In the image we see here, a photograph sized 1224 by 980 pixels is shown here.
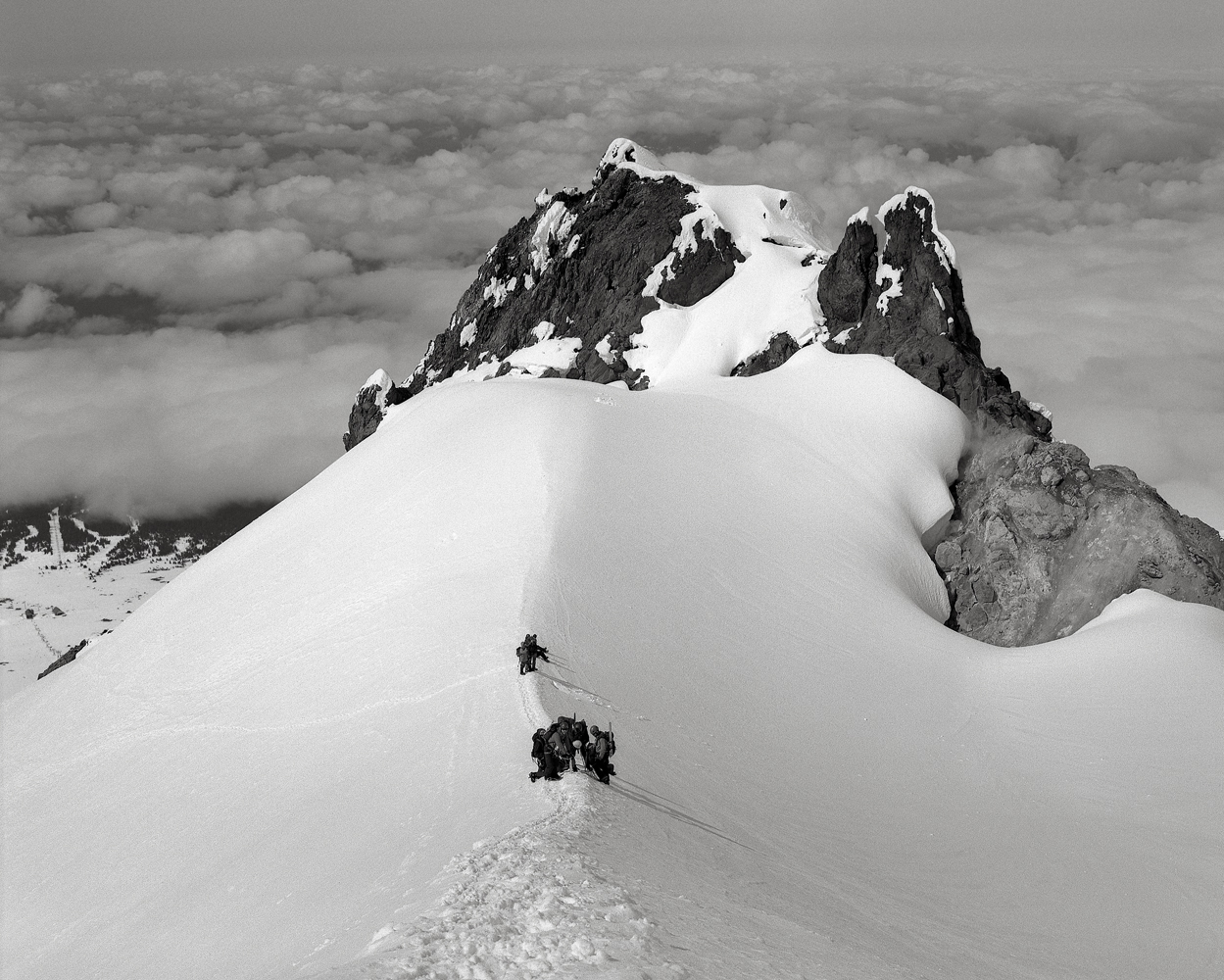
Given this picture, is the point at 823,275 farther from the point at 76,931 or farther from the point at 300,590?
the point at 76,931

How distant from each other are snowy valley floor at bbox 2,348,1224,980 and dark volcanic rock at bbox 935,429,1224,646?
5.14 ft

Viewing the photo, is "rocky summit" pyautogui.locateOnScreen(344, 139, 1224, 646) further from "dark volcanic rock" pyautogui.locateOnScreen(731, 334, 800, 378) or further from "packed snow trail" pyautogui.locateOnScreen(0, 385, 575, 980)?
"packed snow trail" pyautogui.locateOnScreen(0, 385, 575, 980)

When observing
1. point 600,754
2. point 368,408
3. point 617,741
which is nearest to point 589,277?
point 368,408

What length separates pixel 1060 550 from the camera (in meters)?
45.3

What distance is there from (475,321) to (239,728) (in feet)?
245

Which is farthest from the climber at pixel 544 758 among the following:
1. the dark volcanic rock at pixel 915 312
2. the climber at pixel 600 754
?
the dark volcanic rock at pixel 915 312

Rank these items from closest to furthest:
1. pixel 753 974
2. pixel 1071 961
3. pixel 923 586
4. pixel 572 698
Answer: pixel 753 974 < pixel 1071 961 < pixel 572 698 < pixel 923 586

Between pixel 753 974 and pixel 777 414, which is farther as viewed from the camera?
pixel 777 414

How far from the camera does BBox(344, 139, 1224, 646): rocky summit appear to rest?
43781mm

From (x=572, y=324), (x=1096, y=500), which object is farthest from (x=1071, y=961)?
(x=572, y=324)

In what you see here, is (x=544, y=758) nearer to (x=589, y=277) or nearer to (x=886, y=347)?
(x=886, y=347)

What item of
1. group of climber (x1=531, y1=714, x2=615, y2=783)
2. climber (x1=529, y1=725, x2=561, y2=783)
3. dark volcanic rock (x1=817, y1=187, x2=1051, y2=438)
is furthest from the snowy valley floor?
dark volcanic rock (x1=817, y1=187, x2=1051, y2=438)

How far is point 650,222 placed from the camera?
90250 millimetres

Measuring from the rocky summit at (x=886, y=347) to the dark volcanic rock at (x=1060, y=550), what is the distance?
67mm
